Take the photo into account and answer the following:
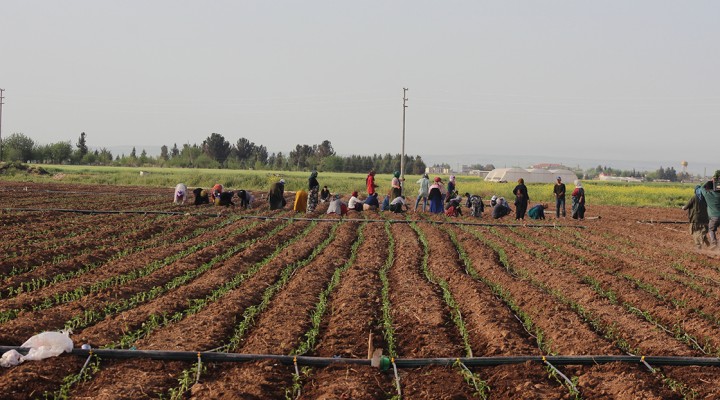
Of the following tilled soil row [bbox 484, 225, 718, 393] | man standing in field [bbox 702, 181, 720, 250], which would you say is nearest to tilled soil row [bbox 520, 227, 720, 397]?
tilled soil row [bbox 484, 225, 718, 393]

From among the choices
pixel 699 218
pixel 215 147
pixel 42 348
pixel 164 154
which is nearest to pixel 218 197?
pixel 699 218

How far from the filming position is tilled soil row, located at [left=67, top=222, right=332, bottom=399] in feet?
18.0

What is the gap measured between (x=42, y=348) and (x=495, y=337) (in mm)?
4056

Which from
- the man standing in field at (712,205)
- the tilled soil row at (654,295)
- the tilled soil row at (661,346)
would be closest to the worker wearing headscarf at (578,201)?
the man standing in field at (712,205)

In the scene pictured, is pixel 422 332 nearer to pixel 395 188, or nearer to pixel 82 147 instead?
pixel 395 188

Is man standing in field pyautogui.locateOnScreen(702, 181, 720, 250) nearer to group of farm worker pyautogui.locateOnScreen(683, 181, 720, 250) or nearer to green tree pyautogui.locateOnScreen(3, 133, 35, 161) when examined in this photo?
group of farm worker pyautogui.locateOnScreen(683, 181, 720, 250)

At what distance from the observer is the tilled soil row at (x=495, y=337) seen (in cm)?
573

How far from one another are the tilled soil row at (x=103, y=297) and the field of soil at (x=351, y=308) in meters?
0.03

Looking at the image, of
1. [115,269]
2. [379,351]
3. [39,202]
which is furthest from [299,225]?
[379,351]

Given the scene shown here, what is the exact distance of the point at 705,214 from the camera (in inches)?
602

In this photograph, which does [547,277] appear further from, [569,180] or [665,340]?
[569,180]

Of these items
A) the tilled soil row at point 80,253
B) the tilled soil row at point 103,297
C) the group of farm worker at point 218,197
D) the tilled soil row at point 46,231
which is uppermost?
the group of farm worker at point 218,197

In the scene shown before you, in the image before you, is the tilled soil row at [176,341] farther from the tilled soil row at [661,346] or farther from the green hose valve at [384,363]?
the tilled soil row at [661,346]

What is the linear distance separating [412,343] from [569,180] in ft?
317
